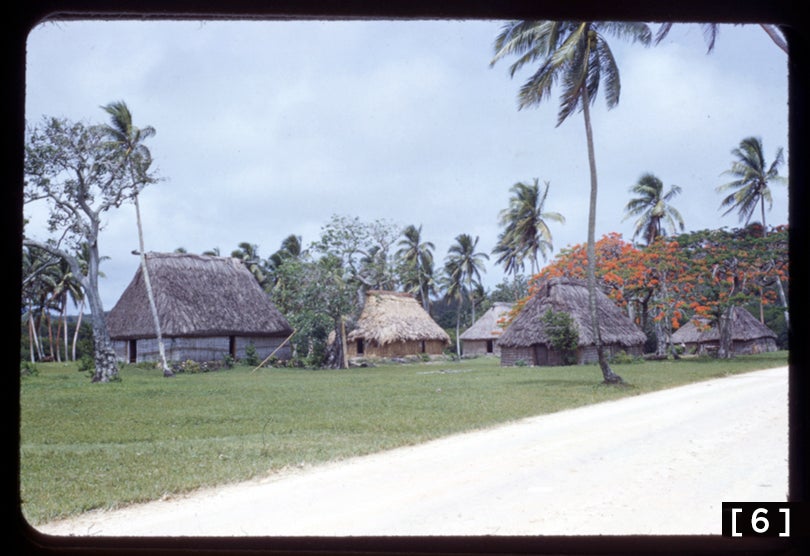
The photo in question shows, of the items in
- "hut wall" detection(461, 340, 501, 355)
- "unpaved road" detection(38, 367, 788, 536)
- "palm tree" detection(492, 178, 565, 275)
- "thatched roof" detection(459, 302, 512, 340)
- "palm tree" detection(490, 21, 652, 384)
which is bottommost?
"unpaved road" detection(38, 367, 788, 536)

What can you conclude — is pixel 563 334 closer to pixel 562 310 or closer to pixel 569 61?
pixel 562 310

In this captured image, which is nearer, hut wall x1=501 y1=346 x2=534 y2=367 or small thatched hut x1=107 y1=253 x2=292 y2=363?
small thatched hut x1=107 y1=253 x2=292 y2=363

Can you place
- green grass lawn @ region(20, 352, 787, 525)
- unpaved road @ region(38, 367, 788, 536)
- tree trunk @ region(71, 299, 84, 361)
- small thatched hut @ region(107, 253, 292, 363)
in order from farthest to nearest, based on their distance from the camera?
small thatched hut @ region(107, 253, 292, 363), tree trunk @ region(71, 299, 84, 361), green grass lawn @ region(20, 352, 787, 525), unpaved road @ region(38, 367, 788, 536)

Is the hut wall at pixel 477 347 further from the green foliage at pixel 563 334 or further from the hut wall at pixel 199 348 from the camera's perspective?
the hut wall at pixel 199 348

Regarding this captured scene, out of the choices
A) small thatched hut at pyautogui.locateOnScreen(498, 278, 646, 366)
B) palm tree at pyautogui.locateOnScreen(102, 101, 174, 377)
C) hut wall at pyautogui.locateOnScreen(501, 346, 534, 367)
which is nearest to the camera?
palm tree at pyautogui.locateOnScreen(102, 101, 174, 377)

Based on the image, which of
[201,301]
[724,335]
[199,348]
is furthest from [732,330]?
[201,301]

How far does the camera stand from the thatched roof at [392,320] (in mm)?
6012

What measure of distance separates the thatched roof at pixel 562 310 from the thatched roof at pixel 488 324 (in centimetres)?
15

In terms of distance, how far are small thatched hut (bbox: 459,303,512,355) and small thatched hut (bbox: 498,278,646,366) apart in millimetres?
148

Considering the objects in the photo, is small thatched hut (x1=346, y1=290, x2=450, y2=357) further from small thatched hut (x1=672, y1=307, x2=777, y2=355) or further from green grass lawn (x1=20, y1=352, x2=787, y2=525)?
small thatched hut (x1=672, y1=307, x2=777, y2=355)

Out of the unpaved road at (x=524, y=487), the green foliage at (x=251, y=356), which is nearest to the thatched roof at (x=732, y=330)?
the unpaved road at (x=524, y=487)

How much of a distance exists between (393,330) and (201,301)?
7.90 ft

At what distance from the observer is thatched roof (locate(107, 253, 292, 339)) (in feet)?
21.0

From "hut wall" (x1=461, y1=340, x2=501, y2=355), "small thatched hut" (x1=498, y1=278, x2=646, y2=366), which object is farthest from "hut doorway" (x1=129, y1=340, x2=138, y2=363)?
"small thatched hut" (x1=498, y1=278, x2=646, y2=366)
